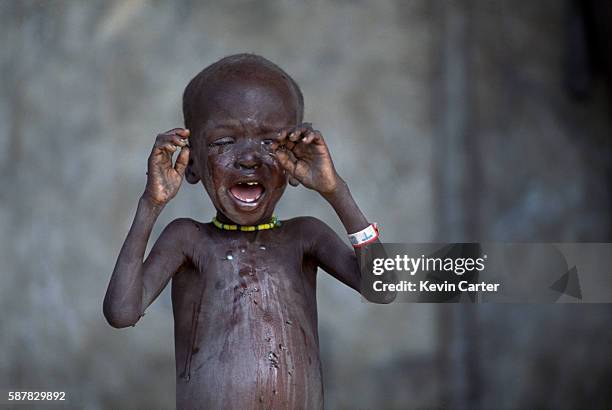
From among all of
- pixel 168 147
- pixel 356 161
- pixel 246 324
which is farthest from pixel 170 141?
pixel 356 161

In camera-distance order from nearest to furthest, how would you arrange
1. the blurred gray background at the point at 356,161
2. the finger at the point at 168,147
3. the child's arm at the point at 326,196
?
the finger at the point at 168,147
the child's arm at the point at 326,196
the blurred gray background at the point at 356,161

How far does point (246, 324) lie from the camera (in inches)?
77.0

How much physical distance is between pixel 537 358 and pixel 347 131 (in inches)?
49.5

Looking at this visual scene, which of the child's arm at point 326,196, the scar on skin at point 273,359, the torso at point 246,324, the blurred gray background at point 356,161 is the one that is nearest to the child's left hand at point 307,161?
the child's arm at point 326,196

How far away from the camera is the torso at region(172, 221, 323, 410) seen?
191cm

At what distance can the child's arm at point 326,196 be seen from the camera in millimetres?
1917

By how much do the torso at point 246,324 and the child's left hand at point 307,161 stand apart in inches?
8.5

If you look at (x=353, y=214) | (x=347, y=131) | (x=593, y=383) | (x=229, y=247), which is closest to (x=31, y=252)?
(x=347, y=131)

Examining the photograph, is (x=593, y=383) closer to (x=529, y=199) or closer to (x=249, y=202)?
(x=529, y=199)

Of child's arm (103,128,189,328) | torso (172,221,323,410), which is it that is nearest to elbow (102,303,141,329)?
child's arm (103,128,189,328)

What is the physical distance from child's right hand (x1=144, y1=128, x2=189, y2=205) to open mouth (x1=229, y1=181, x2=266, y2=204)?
16 centimetres

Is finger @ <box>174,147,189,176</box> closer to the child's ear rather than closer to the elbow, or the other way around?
the child's ear

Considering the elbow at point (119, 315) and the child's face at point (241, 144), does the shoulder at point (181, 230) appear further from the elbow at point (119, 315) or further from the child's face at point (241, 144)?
the elbow at point (119, 315)

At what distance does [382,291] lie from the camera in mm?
2033
